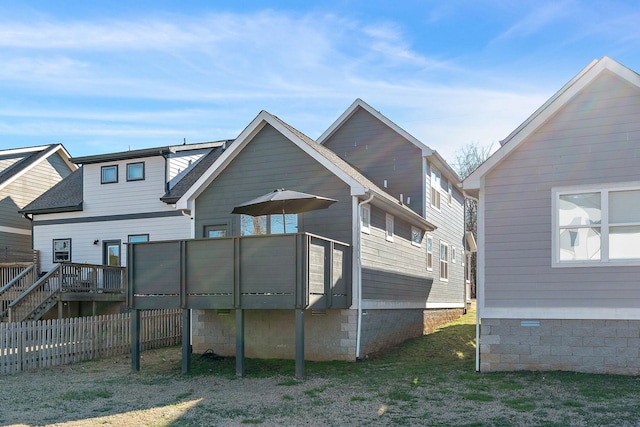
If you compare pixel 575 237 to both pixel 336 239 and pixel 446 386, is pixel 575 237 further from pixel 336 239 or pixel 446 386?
pixel 336 239

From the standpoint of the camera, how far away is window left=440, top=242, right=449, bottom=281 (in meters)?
22.4

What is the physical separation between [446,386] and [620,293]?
3732 mm

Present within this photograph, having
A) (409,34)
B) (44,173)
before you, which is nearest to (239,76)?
(409,34)

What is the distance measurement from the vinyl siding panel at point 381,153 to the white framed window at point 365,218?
427 centimetres

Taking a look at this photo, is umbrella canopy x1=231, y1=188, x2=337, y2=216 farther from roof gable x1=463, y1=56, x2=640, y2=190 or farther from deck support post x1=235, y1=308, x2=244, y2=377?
roof gable x1=463, y1=56, x2=640, y2=190

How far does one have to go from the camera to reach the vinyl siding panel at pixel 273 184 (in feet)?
46.8

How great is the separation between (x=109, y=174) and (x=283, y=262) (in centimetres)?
1366

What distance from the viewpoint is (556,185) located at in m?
11.4

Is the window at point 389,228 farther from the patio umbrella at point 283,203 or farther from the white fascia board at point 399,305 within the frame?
the patio umbrella at point 283,203

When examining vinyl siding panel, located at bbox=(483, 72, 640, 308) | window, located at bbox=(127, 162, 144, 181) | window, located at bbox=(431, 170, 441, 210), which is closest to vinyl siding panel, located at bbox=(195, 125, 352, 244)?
vinyl siding panel, located at bbox=(483, 72, 640, 308)

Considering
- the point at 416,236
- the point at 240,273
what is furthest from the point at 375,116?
the point at 240,273

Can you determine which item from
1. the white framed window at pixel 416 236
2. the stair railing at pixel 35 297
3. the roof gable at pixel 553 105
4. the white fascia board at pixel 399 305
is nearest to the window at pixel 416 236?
the white framed window at pixel 416 236

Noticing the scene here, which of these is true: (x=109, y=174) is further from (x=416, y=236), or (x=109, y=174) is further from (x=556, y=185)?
(x=556, y=185)

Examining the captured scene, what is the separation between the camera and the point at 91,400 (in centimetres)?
1019
